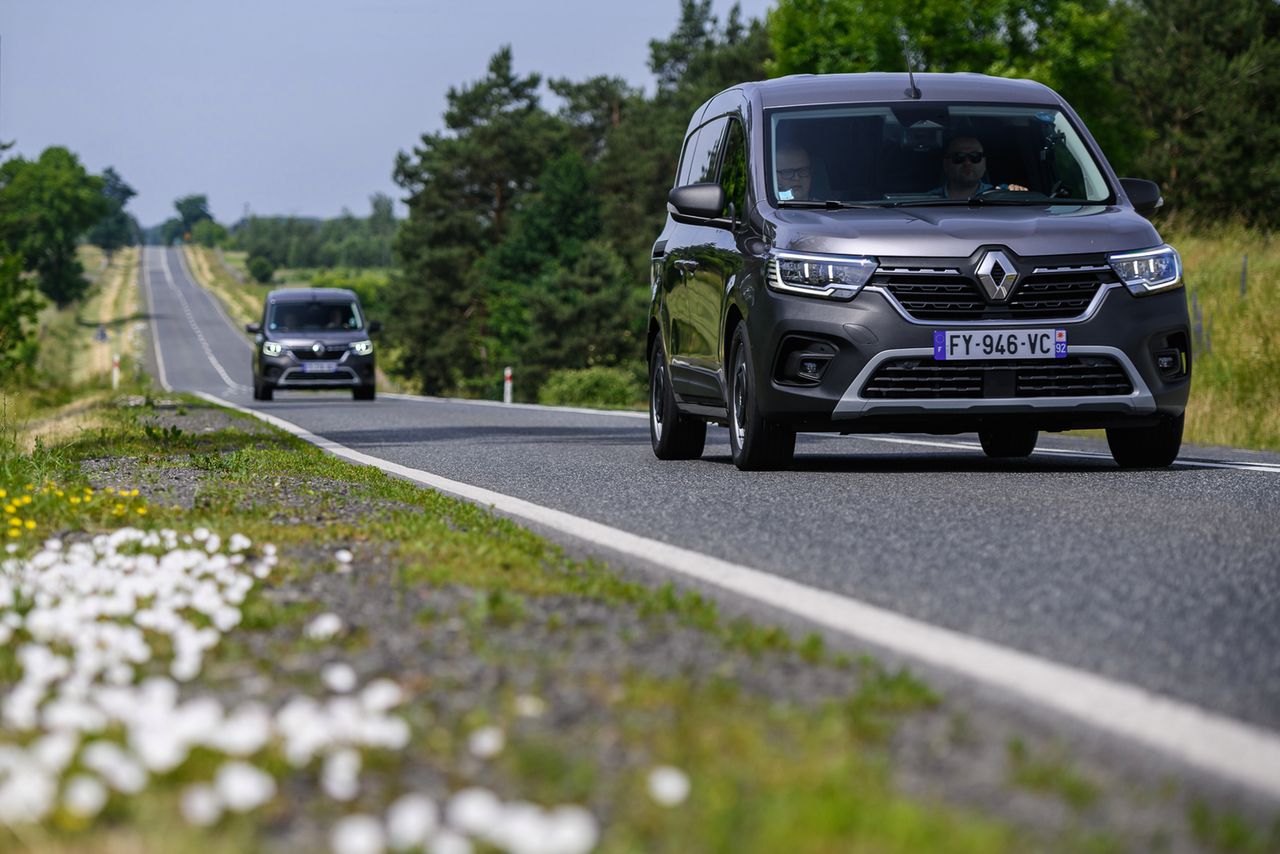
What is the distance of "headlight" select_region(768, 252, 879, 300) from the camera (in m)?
8.94

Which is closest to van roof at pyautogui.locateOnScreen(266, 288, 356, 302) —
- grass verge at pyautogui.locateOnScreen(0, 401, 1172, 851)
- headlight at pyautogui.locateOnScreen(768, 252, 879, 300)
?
headlight at pyautogui.locateOnScreen(768, 252, 879, 300)

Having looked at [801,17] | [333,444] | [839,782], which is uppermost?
[801,17]

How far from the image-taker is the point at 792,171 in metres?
9.97

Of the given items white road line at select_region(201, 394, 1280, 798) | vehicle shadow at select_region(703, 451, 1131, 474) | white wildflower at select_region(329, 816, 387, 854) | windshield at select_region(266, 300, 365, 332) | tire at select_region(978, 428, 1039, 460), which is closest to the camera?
white wildflower at select_region(329, 816, 387, 854)

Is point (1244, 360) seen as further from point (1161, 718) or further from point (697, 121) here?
point (1161, 718)

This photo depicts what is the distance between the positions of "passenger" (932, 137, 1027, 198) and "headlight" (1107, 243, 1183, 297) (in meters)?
0.98

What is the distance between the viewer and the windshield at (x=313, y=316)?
30734 mm

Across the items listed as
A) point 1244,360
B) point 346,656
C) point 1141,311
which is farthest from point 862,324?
point 1244,360

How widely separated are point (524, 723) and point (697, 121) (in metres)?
9.18

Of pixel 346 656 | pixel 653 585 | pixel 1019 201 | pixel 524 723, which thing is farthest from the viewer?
pixel 1019 201

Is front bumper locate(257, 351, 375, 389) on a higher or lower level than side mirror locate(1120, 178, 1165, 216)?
lower

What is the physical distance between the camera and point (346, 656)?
4.12m

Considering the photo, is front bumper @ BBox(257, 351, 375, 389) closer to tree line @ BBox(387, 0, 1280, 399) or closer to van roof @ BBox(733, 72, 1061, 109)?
tree line @ BBox(387, 0, 1280, 399)

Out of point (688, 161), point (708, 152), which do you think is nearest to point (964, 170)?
point (708, 152)
